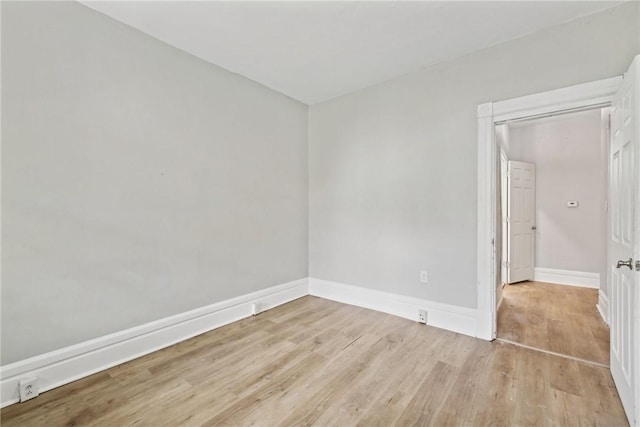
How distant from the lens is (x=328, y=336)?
275cm

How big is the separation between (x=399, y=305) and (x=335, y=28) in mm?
2845

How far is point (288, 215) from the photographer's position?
3826mm

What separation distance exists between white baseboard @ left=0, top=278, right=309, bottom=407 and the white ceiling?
2515 mm

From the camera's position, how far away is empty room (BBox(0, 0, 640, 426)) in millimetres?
1821

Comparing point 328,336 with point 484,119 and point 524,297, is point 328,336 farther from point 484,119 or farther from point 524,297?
point 524,297

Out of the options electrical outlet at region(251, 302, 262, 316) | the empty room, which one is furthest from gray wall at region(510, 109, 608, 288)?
electrical outlet at region(251, 302, 262, 316)

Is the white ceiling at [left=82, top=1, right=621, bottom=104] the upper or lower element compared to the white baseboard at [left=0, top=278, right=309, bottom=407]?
upper

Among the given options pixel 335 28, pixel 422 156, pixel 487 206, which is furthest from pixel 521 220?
pixel 335 28

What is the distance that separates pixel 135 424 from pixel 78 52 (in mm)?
2552

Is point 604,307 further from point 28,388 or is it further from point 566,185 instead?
point 28,388

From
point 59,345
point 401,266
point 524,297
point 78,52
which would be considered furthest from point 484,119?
point 59,345

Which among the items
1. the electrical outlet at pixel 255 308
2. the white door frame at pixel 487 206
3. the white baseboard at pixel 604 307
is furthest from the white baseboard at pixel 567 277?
the electrical outlet at pixel 255 308

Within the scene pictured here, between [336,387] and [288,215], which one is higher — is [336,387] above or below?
below

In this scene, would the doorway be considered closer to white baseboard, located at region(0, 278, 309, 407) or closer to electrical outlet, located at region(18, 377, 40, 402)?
white baseboard, located at region(0, 278, 309, 407)
